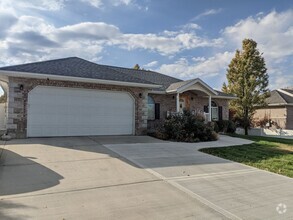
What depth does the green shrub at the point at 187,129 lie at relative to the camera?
14.6 m

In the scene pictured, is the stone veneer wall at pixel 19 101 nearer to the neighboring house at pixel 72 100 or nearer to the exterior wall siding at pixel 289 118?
the neighboring house at pixel 72 100

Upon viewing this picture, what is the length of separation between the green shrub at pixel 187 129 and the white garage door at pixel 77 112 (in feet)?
7.36

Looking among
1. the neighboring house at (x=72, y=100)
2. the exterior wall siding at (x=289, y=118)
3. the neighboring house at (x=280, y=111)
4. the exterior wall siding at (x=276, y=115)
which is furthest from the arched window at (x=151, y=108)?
the exterior wall siding at (x=289, y=118)

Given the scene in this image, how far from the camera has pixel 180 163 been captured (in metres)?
8.81

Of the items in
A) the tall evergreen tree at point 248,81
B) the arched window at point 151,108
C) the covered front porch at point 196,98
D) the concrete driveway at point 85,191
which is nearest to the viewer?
the concrete driveway at point 85,191

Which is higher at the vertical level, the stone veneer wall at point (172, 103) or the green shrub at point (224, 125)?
the stone veneer wall at point (172, 103)

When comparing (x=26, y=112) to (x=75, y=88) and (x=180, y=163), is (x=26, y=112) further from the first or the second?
(x=180, y=163)

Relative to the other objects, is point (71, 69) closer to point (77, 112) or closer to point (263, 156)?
point (77, 112)

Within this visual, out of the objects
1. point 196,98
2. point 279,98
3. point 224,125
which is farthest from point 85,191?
point 279,98

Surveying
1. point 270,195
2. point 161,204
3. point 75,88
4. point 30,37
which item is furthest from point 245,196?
point 30,37

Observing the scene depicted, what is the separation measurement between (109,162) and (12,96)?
7.02 m

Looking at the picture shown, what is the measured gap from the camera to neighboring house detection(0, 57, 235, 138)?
12.8 meters

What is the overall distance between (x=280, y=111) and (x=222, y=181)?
25.0 metres

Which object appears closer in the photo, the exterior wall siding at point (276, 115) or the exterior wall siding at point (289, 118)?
the exterior wall siding at point (289, 118)
